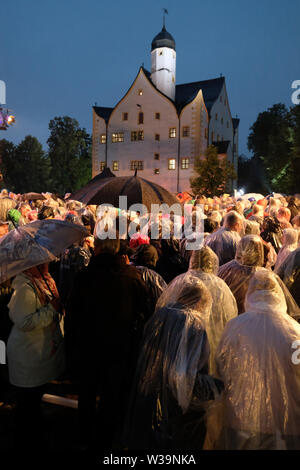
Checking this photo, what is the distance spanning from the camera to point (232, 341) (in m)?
2.46

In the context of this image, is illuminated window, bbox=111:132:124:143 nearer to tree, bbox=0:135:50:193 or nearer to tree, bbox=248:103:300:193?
tree, bbox=0:135:50:193

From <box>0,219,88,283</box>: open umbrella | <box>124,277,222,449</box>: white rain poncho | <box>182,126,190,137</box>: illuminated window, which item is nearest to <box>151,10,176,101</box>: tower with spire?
<box>182,126,190,137</box>: illuminated window

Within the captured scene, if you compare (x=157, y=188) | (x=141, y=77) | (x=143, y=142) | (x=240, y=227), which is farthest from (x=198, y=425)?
(x=141, y=77)

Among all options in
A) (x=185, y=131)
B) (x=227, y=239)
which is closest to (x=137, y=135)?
(x=185, y=131)

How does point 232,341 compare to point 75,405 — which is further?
point 75,405

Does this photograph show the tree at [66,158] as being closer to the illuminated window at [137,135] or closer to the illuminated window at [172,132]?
the illuminated window at [137,135]

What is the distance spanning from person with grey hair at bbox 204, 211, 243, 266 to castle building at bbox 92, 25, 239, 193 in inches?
1272

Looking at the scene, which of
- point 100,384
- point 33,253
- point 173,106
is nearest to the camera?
point 33,253

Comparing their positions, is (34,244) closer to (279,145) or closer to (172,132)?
(172,132)

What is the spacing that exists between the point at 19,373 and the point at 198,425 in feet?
4.49

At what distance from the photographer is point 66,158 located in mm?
53219

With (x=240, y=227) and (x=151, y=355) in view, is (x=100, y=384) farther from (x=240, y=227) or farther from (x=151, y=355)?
(x=240, y=227)

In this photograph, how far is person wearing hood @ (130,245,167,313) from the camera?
3639 millimetres

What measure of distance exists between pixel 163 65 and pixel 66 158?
20151 mm
